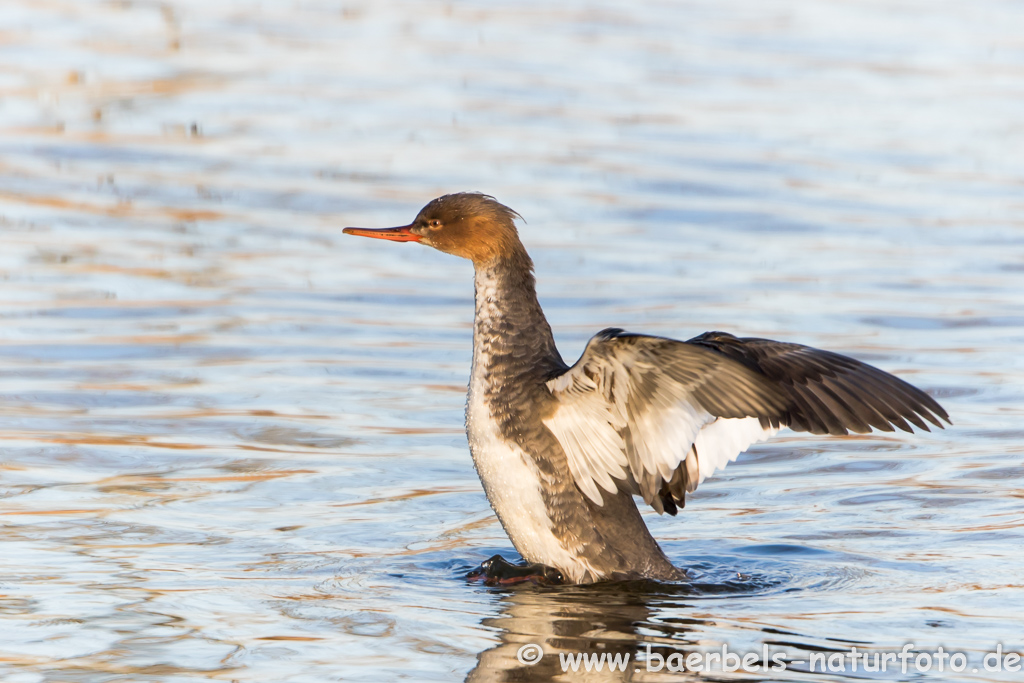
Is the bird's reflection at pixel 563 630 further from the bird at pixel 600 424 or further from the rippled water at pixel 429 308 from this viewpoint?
the bird at pixel 600 424

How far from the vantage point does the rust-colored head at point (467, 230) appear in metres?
6.42

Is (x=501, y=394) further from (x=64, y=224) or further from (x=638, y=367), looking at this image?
(x=64, y=224)

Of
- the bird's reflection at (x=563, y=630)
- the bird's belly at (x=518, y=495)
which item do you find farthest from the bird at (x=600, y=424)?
the bird's reflection at (x=563, y=630)

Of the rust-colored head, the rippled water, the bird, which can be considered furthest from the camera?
the rust-colored head

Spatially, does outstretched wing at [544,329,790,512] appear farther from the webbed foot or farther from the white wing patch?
the webbed foot

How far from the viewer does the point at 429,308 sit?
1001cm

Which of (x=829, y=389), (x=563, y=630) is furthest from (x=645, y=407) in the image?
(x=563, y=630)

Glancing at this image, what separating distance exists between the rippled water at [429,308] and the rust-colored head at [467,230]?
1123 millimetres

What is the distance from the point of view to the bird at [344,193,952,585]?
18.3 ft

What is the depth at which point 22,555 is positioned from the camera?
5836 mm

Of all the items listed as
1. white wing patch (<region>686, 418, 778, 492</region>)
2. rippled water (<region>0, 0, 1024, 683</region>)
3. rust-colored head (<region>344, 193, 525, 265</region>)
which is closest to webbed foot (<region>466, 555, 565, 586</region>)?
rippled water (<region>0, 0, 1024, 683</region>)

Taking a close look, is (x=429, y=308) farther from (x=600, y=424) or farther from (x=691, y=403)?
(x=691, y=403)

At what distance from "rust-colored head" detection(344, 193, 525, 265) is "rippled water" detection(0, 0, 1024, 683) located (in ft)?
3.69

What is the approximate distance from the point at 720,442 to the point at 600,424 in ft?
1.88
